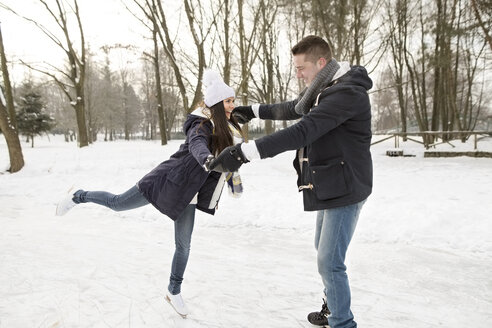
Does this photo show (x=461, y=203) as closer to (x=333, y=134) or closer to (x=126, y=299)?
(x=333, y=134)

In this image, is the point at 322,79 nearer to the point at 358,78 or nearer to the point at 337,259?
the point at 358,78

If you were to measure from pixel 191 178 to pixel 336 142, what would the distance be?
3.58 feet

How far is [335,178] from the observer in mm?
2029

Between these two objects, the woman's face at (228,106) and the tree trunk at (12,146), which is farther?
the tree trunk at (12,146)

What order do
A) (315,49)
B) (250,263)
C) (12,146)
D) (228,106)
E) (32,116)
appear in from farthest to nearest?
(32,116), (12,146), (250,263), (228,106), (315,49)

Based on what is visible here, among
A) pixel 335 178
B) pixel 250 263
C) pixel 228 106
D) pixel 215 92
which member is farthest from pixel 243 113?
pixel 250 263

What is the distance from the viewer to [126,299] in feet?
9.75

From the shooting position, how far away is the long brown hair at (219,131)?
8.15 feet

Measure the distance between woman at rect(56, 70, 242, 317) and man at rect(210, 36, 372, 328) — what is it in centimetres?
54

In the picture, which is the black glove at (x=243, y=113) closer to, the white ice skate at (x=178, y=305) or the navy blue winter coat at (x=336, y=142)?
the navy blue winter coat at (x=336, y=142)

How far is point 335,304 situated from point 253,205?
430 cm

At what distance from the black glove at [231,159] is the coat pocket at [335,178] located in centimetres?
51

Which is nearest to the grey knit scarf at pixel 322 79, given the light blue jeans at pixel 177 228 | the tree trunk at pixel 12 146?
the light blue jeans at pixel 177 228

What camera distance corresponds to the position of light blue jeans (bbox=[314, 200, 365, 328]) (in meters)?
2.13
